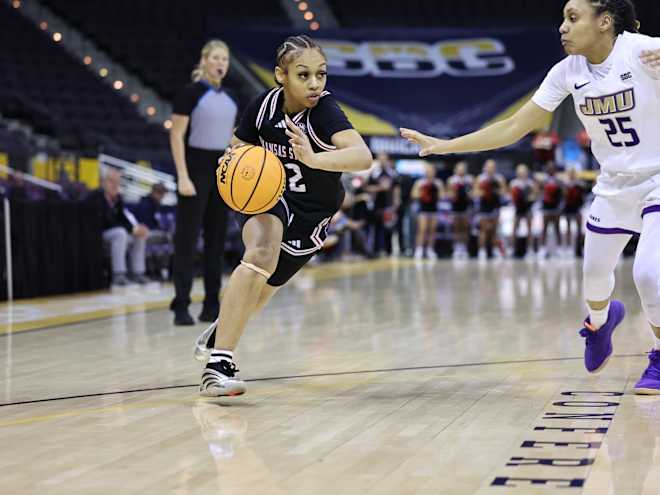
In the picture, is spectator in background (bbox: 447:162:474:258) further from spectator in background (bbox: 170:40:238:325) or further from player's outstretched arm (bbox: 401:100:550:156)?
player's outstretched arm (bbox: 401:100:550:156)

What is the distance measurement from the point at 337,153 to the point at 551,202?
14.5 metres

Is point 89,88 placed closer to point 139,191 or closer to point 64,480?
point 139,191

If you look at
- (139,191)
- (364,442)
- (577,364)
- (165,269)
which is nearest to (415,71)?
(139,191)

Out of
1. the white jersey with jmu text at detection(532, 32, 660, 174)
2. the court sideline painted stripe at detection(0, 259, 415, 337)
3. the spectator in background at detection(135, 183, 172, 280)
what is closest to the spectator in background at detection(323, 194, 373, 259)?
the court sideline painted stripe at detection(0, 259, 415, 337)

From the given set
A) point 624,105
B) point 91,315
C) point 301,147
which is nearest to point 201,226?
point 91,315

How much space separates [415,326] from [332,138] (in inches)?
126

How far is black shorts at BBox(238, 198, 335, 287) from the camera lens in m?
4.84

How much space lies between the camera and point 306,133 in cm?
474

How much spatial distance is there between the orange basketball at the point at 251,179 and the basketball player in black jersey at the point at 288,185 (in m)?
0.11

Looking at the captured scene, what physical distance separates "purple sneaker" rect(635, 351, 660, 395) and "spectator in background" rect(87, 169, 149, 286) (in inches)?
292

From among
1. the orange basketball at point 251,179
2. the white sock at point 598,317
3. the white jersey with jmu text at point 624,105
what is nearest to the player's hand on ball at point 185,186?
the orange basketball at point 251,179

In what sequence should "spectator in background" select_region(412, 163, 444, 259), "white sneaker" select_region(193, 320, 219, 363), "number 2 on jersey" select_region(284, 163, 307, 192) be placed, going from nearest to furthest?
"number 2 on jersey" select_region(284, 163, 307, 192) < "white sneaker" select_region(193, 320, 219, 363) < "spectator in background" select_region(412, 163, 444, 259)

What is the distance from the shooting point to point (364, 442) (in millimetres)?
3707

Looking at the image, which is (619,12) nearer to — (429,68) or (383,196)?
(383,196)
